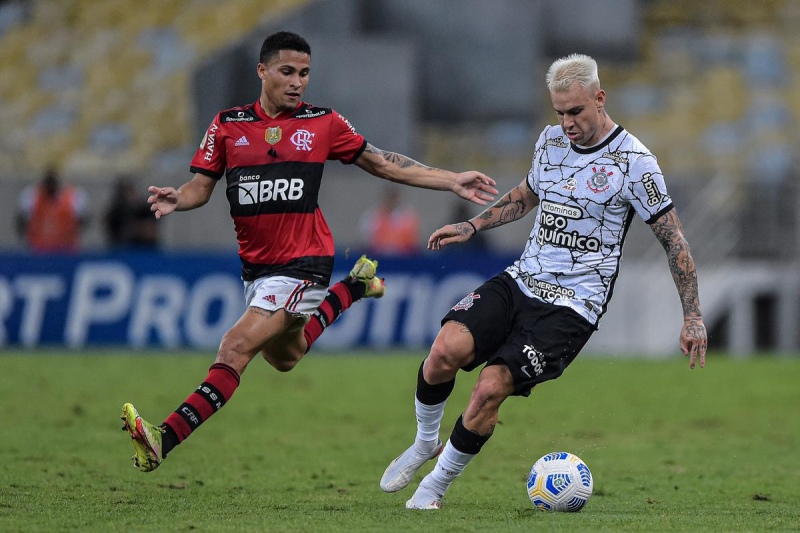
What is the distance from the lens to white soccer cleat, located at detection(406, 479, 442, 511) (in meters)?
7.54

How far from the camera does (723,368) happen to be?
59.6 feet

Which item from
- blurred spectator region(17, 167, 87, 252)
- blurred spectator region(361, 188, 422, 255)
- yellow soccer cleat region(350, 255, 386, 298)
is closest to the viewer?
yellow soccer cleat region(350, 255, 386, 298)

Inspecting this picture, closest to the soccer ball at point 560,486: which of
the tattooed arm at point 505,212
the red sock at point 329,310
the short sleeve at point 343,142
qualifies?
the tattooed arm at point 505,212

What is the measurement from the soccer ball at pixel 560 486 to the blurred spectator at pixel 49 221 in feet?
43.3

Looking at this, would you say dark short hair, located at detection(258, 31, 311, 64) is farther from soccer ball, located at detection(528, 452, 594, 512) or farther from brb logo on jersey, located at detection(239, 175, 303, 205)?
soccer ball, located at detection(528, 452, 594, 512)

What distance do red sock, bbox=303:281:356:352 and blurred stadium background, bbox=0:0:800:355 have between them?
9161 mm

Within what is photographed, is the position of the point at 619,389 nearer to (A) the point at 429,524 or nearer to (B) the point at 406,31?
(A) the point at 429,524

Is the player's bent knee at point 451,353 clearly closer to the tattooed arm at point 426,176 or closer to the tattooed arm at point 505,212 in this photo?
the tattooed arm at point 505,212

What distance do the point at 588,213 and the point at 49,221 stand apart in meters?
13.5

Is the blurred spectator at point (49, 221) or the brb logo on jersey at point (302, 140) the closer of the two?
the brb logo on jersey at point (302, 140)

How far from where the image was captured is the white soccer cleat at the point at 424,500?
754cm

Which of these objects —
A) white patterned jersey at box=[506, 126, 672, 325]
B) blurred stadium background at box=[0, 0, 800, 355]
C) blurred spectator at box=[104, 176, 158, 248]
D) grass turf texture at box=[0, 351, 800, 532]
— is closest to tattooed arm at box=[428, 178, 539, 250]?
white patterned jersey at box=[506, 126, 672, 325]

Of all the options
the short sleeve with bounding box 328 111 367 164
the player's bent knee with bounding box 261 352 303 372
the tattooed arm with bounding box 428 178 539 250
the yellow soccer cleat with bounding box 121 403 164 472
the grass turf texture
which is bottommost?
the grass turf texture

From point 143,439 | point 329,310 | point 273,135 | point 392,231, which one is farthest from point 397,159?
point 392,231
